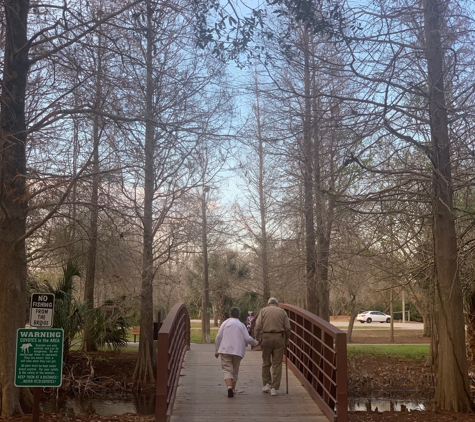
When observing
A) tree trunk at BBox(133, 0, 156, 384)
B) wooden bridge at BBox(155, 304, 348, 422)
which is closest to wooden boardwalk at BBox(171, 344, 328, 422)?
wooden bridge at BBox(155, 304, 348, 422)

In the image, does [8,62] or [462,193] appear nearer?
[8,62]

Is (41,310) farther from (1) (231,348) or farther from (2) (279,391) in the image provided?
(2) (279,391)

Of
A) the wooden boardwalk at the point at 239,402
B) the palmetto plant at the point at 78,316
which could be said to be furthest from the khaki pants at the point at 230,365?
the palmetto plant at the point at 78,316

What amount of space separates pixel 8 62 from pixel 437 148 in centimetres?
736

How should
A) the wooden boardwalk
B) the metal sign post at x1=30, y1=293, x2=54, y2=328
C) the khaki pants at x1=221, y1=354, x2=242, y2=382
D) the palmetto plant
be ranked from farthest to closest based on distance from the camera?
the palmetto plant < the khaki pants at x1=221, y1=354, x2=242, y2=382 < the wooden boardwalk < the metal sign post at x1=30, y1=293, x2=54, y2=328

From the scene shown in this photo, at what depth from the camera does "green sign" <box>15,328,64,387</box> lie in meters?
7.53

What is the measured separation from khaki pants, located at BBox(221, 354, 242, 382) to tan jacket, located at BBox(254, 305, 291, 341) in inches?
22.1

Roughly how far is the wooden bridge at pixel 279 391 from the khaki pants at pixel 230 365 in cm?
34

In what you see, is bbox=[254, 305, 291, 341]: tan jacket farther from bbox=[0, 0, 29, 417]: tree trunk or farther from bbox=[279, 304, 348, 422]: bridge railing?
bbox=[0, 0, 29, 417]: tree trunk

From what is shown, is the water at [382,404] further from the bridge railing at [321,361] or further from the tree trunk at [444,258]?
the tree trunk at [444,258]

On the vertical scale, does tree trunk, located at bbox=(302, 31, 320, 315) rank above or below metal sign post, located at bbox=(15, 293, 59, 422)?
above

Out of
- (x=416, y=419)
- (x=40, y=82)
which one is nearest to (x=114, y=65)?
(x=40, y=82)

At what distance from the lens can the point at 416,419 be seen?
32.6ft

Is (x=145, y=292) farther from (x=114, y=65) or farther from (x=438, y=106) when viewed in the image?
(x=438, y=106)
